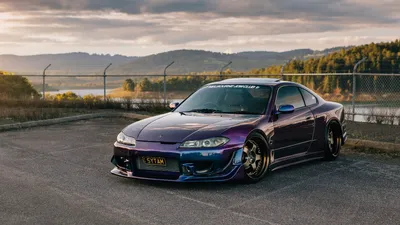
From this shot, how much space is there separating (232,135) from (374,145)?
187 inches

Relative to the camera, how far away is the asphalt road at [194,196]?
20.4 ft

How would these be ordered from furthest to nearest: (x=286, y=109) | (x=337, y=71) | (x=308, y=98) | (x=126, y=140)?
1. (x=337, y=71)
2. (x=308, y=98)
3. (x=286, y=109)
4. (x=126, y=140)

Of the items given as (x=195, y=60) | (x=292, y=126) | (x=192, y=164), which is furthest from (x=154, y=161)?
(x=195, y=60)

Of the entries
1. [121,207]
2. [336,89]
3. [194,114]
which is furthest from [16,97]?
[121,207]

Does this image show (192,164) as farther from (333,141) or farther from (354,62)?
(354,62)

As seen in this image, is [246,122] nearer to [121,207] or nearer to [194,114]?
[194,114]

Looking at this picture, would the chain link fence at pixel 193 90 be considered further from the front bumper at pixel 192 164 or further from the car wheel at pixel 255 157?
the front bumper at pixel 192 164

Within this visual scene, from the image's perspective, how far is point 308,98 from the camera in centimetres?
1000

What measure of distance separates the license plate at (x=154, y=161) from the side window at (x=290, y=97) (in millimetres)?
2358

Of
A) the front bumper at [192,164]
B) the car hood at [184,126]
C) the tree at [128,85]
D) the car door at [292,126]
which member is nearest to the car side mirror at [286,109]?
the car door at [292,126]

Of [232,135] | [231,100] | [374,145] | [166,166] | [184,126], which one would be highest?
[231,100]

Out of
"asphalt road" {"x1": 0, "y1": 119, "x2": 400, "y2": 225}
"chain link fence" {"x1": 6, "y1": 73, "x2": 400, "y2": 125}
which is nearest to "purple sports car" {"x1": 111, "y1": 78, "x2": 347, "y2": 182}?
"asphalt road" {"x1": 0, "y1": 119, "x2": 400, "y2": 225}

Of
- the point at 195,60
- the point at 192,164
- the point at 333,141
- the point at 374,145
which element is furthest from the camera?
the point at 195,60

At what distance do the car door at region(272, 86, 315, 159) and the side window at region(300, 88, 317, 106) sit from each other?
10cm
